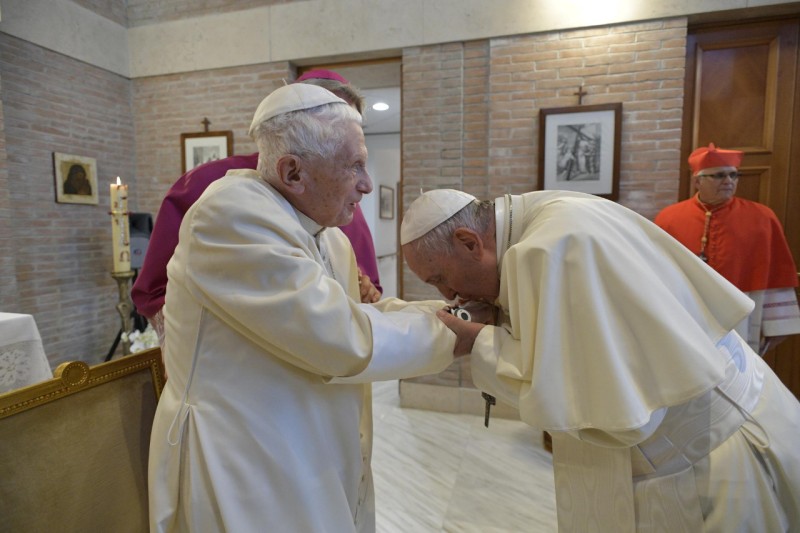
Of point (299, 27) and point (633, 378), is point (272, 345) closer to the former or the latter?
point (633, 378)

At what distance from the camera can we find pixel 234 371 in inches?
41.3

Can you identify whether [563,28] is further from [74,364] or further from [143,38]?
[143,38]

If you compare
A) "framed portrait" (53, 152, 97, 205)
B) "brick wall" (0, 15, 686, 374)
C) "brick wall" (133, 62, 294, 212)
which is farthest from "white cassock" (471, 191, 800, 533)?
"framed portrait" (53, 152, 97, 205)

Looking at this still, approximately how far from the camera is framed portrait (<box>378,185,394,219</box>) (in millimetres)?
8664

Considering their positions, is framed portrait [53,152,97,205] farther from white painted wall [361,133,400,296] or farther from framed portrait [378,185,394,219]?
framed portrait [378,185,394,219]

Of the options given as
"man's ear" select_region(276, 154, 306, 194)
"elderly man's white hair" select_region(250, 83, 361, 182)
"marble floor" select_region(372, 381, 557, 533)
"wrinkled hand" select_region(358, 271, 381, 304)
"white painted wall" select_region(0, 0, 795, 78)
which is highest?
"white painted wall" select_region(0, 0, 795, 78)

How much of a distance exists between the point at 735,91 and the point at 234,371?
14.0 ft

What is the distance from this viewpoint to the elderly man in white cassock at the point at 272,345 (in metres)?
0.96

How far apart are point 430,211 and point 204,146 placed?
4163mm

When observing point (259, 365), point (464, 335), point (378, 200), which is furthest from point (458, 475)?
point (378, 200)

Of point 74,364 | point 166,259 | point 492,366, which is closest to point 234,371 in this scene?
point 492,366

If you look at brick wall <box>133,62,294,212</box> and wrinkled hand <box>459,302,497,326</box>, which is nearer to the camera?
wrinkled hand <box>459,302,497,326</box>

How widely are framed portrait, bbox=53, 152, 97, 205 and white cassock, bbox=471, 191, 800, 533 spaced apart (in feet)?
15.4

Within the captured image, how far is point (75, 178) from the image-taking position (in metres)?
4.54
